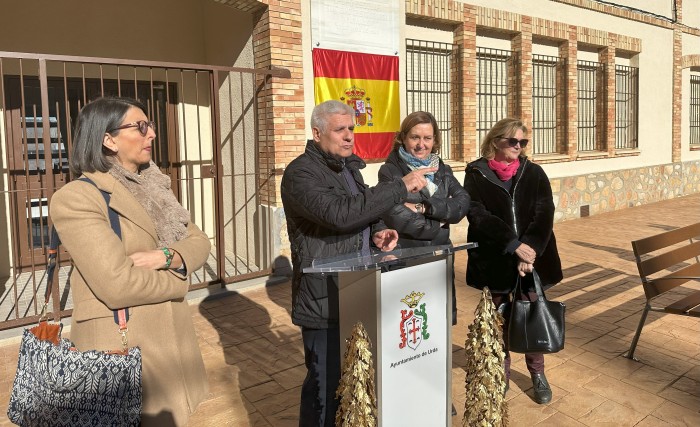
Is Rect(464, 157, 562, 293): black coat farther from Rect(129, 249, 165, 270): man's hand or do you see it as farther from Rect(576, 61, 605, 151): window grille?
Rect(576, 61, 605, 151): window grille

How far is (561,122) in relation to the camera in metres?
10.8

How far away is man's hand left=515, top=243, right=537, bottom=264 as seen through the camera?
3.19 meters

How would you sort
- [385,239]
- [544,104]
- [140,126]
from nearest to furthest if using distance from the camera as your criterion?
[140,126]
[385,239]
[544,104]

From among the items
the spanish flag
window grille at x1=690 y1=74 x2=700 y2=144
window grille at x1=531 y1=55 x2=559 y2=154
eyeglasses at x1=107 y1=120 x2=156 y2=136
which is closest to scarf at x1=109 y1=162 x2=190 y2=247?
eyeglasses at x1=107 y1=120 x2=156 y2=136

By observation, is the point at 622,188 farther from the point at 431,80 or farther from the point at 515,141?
the point at 515,141

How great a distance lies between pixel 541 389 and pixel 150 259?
8.53ft

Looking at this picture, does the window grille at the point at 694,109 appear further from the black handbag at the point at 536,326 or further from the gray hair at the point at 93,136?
the gray hair at the point at 93,136

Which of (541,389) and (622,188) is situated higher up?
(622,188)

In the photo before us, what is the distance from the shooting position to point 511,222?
3.35 m

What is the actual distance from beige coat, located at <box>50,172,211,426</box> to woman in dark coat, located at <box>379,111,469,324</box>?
1345 millimetres

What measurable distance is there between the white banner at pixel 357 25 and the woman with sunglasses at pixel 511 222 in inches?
155

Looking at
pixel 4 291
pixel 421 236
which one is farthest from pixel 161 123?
pixel 421 236

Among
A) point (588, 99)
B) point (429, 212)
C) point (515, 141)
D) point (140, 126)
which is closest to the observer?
point (140, 126)

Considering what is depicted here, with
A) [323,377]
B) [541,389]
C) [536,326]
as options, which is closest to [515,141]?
[536,326]
